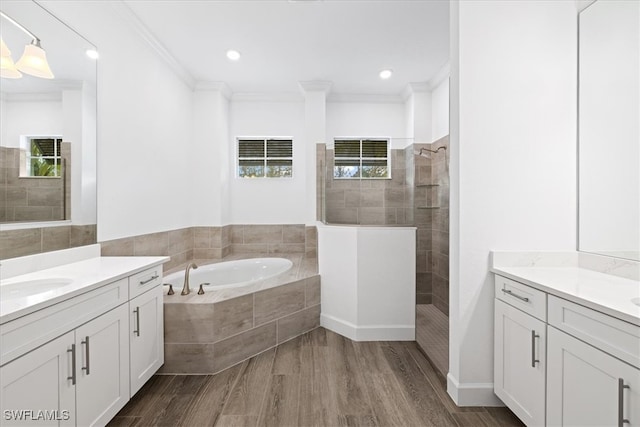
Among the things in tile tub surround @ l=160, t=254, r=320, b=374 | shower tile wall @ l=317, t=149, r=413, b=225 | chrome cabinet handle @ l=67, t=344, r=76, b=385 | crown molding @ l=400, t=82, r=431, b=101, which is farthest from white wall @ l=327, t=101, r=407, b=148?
chrome cabinet handle @ l=67, t=344, r=76, b=385

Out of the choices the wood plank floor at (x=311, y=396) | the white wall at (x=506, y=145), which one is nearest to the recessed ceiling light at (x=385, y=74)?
the white wall at (x=506, y=145)

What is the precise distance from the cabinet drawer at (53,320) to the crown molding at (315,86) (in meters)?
3.31

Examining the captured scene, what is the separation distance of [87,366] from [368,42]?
11.0ft

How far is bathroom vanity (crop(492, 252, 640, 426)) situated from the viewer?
1.14 m

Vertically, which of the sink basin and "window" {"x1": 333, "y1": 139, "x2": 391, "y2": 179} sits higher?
"window" {"x1": 333, "y1": 139, "x2": 391, "y2": 179}

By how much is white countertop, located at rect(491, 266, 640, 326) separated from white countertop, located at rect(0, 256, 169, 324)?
213cm

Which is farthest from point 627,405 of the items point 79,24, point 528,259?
point 79,24

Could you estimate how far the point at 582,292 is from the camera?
1.37 m

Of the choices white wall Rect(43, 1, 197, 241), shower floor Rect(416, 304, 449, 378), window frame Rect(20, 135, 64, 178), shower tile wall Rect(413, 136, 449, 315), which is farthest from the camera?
shower tile wall Rect(413, 136, 449, 315)

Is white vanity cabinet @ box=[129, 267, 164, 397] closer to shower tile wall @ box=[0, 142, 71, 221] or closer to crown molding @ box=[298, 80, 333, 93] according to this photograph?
shower tile wall @ box=[0, 142, 71, 221]

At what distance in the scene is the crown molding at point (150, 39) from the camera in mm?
2584

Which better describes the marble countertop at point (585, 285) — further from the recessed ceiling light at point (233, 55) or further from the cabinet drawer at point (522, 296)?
the recessed ceiling light at point (233, 55)

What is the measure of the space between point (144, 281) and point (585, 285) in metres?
2.40

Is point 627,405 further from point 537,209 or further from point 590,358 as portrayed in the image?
point 537,209
